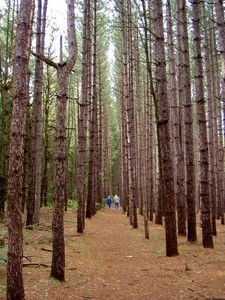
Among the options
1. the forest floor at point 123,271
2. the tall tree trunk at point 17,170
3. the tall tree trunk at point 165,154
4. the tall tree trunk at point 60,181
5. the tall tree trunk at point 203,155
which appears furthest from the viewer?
the tall tree trunk at point 203,155

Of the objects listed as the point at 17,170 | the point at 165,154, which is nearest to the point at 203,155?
the point at 165,154

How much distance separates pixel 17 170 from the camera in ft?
12.2

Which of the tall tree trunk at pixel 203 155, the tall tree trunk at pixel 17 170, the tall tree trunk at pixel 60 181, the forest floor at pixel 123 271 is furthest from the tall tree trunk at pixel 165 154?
the tall tree trunk at pixel 17 170

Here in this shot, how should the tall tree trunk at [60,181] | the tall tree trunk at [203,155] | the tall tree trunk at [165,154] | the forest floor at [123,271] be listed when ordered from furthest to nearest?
the tall tree trunk at [203,155] → the tall tree trunk at [165,154] → the tall tree trunk at [60,181] → the forest floor at [123,271]

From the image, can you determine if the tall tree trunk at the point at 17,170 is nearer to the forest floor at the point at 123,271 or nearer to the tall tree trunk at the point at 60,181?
the forest floor at the point at 123,271

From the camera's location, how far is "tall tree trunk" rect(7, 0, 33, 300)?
3.70 metres

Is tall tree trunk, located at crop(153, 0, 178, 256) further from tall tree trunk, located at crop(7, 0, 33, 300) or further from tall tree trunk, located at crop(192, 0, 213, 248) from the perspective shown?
tall tree trunk, located at crop(7, 0, 33, 300)

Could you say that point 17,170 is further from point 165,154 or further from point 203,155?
point 203,155

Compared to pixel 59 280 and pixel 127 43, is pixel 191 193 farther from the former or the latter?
pixel 127 43

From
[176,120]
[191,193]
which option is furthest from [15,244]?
[176,120]

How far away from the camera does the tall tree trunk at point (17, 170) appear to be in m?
3.70

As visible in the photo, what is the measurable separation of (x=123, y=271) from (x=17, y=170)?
4061 mm

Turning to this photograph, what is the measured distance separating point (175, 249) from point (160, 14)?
566 centimetres

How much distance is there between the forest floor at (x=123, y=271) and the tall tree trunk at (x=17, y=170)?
2.21ft
